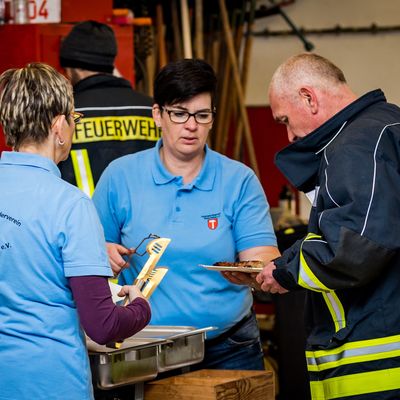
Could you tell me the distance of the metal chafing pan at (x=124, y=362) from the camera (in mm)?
2695

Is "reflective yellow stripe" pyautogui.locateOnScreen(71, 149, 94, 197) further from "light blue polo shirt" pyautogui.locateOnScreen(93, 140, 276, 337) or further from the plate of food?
the plate of food

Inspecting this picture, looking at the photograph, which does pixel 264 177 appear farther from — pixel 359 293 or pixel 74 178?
pixel 359 293

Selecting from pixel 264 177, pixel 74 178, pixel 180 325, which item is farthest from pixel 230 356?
pixel 264 177

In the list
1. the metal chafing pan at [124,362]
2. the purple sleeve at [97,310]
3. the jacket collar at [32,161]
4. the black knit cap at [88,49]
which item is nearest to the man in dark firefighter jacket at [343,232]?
the metal chafing pan at [124,362]

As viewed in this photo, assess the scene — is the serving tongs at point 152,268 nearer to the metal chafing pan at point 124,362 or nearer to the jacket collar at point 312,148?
the metal chafing pan at point 124,362

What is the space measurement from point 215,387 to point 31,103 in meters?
0.99

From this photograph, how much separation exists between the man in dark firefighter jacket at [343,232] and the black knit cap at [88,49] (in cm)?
134

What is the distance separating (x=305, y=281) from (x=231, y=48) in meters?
4.16

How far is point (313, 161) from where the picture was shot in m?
2.97

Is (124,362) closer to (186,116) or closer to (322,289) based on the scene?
(322,289)

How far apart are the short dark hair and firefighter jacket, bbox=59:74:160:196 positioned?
0.79 meters

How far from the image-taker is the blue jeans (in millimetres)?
3219

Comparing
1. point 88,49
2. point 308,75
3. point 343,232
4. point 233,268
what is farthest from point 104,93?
point 343,232

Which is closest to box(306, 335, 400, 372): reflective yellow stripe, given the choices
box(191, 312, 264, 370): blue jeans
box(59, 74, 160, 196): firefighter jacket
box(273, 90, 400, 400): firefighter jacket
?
box(273, 90, 400, 400): firefighter jacket
